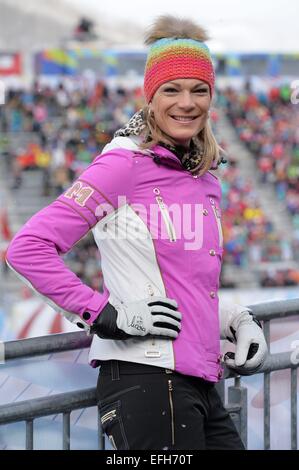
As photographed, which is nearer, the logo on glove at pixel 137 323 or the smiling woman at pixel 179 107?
the logo on glove at pixel 137 323

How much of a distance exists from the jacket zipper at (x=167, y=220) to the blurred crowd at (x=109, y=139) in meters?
12.6

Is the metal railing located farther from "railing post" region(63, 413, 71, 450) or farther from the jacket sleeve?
the jacket sleeve

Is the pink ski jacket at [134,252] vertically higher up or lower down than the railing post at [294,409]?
higher up

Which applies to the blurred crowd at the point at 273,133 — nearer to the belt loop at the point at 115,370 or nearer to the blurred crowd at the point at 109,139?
the blurred crowd at the point at 109,139

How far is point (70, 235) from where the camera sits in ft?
6.84

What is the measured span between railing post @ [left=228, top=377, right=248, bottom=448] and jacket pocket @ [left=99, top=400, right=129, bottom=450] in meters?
0.75

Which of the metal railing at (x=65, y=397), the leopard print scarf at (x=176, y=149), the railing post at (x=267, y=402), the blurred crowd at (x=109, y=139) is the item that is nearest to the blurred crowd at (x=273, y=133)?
the blurred crowd at (x=109, y=139)

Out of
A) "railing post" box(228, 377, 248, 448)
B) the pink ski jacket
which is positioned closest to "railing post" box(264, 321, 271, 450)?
"railing post" box(228, 377, 248, 448)

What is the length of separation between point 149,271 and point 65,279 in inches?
8.6

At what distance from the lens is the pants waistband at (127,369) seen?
2.11 meters

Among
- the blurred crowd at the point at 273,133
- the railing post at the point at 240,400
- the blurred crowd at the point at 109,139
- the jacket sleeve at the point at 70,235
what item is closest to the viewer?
the jacket sleeve at the point at 70,235

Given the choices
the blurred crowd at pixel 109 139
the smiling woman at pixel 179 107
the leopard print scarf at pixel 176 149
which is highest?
the blurred crowd at pixel 109 139

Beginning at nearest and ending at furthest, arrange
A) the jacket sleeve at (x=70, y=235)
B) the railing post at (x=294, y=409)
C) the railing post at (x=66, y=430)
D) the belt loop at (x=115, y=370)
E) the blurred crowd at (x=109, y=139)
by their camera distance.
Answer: the jacket sleeve at (x=70, y=235), the belt loop at (x=115, y=370), the railing post at (x=66, y=430), the railing post at (x=294, y=409), the blurred crowd at (x=109, y=139)

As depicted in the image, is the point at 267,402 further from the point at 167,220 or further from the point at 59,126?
the point at 59,126
